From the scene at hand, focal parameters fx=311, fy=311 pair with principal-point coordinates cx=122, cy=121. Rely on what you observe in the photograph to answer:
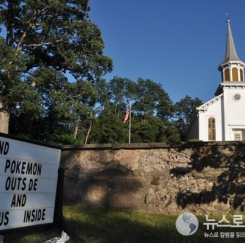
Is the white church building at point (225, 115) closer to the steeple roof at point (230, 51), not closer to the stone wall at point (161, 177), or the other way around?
the steeple roof at point (230, 51)

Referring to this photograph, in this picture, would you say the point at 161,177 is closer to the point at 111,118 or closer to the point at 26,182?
the point at 26,182

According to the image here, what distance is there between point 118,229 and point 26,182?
5.16 ft

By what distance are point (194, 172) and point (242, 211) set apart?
0.96 meters

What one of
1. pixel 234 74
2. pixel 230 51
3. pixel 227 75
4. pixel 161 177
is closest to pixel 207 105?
pixel 227 75

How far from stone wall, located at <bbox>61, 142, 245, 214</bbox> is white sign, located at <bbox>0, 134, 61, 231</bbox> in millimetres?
1814

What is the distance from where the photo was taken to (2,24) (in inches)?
720

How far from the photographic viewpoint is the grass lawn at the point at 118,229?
394cm

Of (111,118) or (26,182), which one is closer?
(26,182)

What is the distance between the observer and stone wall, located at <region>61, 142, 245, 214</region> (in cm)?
514

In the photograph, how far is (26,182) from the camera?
341 cm

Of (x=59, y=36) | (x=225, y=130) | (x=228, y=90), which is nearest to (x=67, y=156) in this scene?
(x=59, y=36)

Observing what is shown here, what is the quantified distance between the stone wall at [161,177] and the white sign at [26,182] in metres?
1.81

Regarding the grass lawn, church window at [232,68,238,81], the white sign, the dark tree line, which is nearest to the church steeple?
church window at [232,68,238,81]

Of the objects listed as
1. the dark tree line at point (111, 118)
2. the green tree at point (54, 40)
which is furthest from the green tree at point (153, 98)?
the green tree at point (54, 40)
